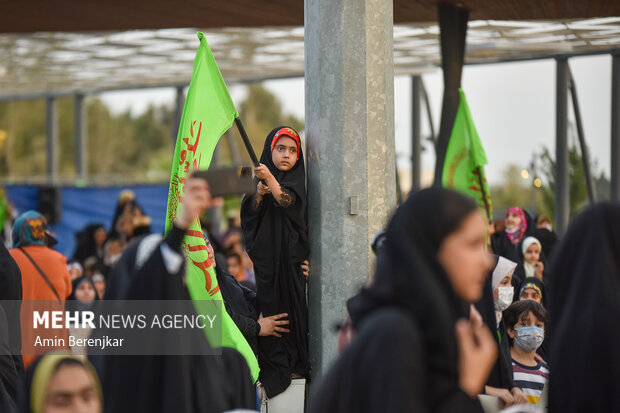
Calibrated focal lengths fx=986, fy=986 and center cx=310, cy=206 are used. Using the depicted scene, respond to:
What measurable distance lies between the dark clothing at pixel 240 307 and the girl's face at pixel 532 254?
163 inches

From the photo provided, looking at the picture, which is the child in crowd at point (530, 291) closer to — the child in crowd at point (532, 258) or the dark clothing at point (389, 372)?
the child in crowd at point (532, 258)

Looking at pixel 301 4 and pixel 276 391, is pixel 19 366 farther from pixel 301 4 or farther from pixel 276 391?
pixel 301 4

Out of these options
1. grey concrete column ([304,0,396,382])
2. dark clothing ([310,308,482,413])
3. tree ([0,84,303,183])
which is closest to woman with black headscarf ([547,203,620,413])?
dark clothing ([310,308,482,413])

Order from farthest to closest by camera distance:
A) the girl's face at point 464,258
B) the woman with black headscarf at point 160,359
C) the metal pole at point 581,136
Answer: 1. the metal pole at point 581,136
2. the woman with black headscarf at point 160,359
3. the girl's face at point 464,258

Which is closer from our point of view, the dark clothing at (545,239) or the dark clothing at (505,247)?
the dark clothing at (505,247)

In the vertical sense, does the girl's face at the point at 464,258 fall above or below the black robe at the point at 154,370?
above

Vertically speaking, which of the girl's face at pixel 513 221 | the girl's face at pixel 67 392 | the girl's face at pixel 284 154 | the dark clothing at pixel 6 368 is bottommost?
the dark clothing at pixel 6 368

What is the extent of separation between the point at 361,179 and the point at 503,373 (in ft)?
5.00

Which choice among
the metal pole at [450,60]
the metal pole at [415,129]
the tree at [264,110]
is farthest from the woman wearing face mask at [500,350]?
the tree at [264,110]

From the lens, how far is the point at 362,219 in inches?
254

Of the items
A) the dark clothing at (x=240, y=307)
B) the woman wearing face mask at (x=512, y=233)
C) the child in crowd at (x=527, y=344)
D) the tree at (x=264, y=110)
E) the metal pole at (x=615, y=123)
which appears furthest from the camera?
the tree at (x=264, y=110)

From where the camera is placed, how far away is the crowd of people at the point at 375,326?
9.30ft

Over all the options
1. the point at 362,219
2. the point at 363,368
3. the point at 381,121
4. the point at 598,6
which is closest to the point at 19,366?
the point at 362,219

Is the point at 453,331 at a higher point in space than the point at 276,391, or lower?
higher
